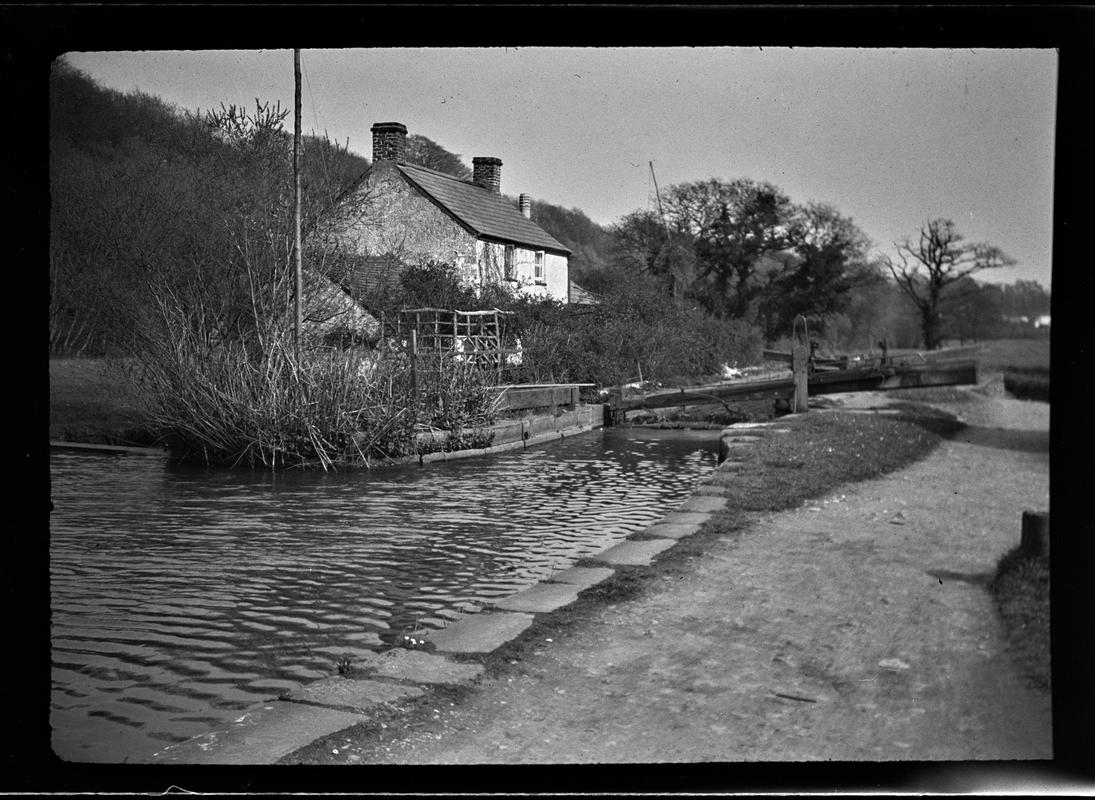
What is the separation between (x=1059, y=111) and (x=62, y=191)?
3.01 metres

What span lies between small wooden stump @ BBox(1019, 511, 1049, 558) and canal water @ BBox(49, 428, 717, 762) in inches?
108

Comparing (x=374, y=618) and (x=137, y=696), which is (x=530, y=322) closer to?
(x=374, y=618)

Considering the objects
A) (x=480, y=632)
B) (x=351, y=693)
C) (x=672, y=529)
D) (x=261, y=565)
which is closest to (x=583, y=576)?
(x=480, y=632)

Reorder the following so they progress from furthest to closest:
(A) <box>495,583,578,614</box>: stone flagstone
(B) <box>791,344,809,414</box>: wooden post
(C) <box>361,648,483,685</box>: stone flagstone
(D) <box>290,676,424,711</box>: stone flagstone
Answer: (B) <box>791,344,809,414</box>: wooden post, (A) <box>495,583,578,614</box>: stone flagstone, (C) <box>361,648,483,685</box>: stone flagstone, (D) <box>290,676,424,711</box>: stone flagstone

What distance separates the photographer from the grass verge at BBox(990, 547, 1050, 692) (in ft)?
9.80

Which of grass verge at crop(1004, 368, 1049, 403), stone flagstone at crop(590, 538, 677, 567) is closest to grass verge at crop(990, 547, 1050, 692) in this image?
grass verge at crop(1004, 368, 1049, 403)

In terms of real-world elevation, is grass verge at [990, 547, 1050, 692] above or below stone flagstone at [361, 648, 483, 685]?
above

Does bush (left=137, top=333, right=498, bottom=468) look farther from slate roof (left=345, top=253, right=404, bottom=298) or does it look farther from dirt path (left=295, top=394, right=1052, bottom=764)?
dirt path (left=295, top=394, right=1052, bottom=764)

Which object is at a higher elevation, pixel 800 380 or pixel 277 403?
pixel 800 380

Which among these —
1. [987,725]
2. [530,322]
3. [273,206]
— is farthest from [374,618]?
[530,322]

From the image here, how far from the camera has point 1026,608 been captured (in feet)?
12.5

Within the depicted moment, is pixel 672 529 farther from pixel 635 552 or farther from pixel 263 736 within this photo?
pixel 263 736

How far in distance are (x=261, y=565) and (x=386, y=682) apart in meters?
3.01

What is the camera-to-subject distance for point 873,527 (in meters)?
6.43
